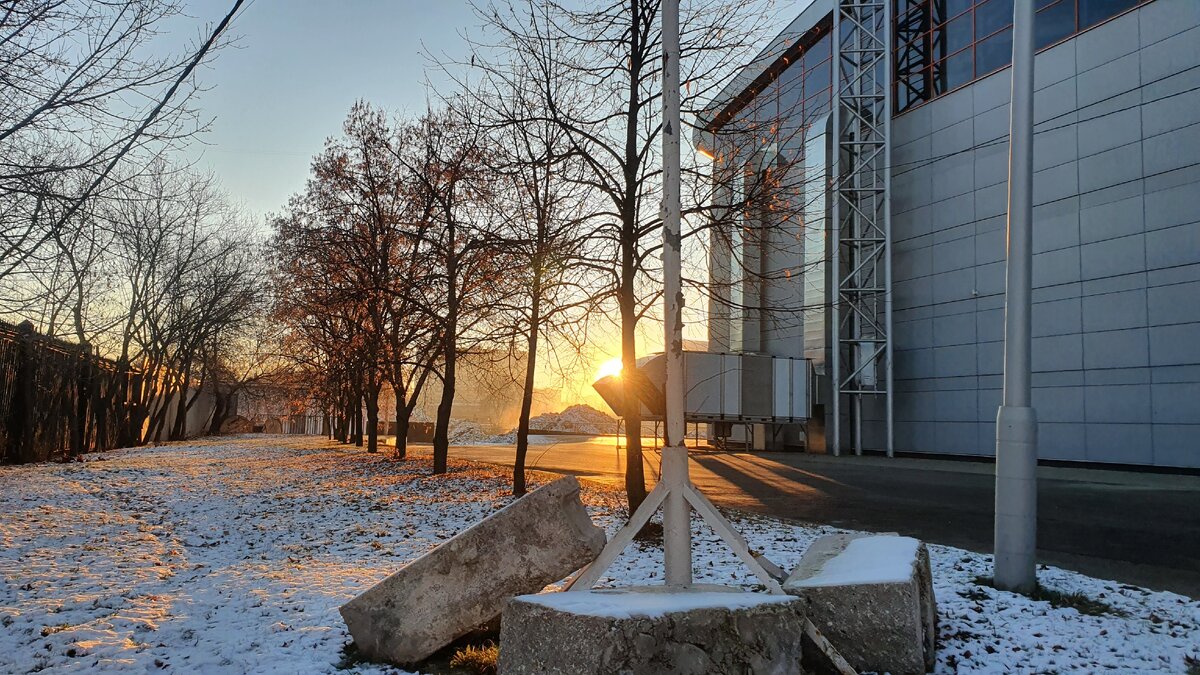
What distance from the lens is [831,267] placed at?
2833 cm

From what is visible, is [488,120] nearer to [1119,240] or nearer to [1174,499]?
[1174,499]

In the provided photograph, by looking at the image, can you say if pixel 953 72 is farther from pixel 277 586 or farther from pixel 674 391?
pixel 277 586

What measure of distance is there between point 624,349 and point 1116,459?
1856 centimetres

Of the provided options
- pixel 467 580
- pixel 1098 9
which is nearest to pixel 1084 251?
pixel 1098 9

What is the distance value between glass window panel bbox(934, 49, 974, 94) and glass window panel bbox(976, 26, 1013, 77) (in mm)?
347

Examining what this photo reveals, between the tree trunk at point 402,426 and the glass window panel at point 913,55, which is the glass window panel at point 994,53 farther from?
the tree trunk at point 402,426

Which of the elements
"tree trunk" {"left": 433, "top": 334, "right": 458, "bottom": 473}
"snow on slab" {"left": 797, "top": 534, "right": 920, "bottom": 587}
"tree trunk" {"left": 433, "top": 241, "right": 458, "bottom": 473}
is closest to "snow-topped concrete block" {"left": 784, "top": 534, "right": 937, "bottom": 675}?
"snow on slab" {"left": 797, "top": 534, "right": 920, "bottom": 587}

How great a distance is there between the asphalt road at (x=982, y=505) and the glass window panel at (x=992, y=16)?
1403cm

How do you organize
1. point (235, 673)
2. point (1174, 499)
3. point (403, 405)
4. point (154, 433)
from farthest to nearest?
point (154, 433), point (403, 405), point (1174, 499), point (235, 673)

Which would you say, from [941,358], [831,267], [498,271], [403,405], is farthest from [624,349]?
[831,267]

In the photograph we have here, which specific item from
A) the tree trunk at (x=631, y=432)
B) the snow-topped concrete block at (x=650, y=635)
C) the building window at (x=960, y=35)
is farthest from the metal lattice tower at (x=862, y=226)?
the snow-topped concrete block at (x=650, y=635)

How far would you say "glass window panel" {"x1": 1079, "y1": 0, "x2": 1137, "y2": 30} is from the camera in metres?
20.3

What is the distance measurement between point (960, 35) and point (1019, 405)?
23950 mm

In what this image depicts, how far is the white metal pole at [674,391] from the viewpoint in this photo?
13.4 feet
